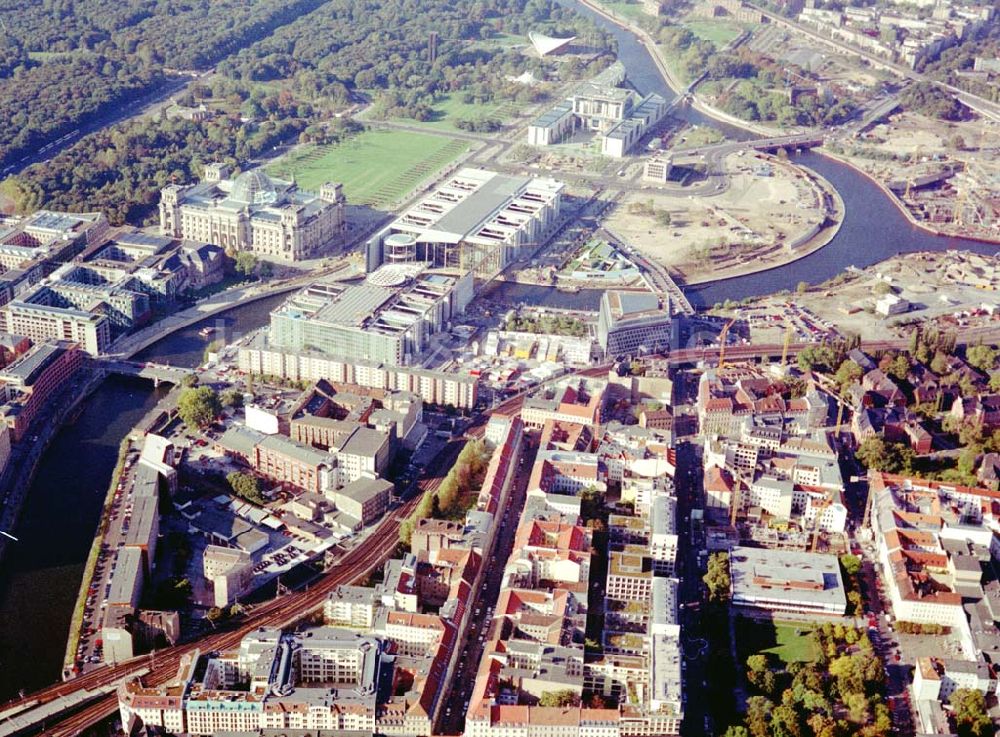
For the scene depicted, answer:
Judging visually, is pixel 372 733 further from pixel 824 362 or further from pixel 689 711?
pixel 824 362

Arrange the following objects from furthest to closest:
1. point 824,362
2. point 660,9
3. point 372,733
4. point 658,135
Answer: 1. point 660,9
2. point 658,135
3. point 824,362
4. point 372,733

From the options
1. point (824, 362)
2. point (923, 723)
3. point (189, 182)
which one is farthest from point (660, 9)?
point (923, 723)

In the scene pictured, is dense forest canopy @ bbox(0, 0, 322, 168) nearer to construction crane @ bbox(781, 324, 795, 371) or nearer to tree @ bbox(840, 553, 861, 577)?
construction crane @ bbox(781, 324, 795, 371)

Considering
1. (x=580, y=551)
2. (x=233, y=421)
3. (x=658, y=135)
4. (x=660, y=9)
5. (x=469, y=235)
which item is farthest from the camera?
(x=660, y=9)

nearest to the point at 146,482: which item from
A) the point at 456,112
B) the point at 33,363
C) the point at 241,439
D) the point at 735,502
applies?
the point at 241,439

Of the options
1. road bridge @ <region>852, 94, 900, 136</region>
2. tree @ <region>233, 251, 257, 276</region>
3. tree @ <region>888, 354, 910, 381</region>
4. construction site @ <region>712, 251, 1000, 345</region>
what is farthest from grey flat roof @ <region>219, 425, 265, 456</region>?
road bridge @ <region>852, 94, 900, 136</region>

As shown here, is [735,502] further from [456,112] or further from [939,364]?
[456,112]
